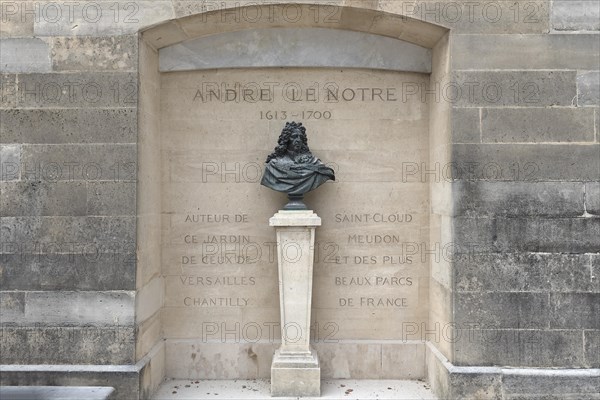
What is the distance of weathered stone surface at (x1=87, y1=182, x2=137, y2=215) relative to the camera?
5.34m

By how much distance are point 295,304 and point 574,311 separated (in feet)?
9.40

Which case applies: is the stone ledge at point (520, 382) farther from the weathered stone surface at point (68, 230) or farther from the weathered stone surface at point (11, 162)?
the weathered stone surface at point (11, 162)

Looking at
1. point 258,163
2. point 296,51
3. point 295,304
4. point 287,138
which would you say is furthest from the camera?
point 258,163

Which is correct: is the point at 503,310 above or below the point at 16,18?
below

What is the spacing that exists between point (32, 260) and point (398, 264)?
403cm

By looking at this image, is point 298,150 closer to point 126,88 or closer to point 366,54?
point 366,54

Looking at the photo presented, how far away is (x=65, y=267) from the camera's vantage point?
531cm

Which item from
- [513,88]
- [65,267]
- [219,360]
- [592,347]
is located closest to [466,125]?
[513,88]

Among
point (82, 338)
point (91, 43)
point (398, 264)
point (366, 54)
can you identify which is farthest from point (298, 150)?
point (82, 338)

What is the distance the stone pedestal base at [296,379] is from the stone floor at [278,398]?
73mm

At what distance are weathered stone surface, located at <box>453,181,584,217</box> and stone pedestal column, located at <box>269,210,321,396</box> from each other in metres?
1.56

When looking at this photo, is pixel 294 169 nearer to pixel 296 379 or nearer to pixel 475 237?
pixel 475 237

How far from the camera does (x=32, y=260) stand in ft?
17.4

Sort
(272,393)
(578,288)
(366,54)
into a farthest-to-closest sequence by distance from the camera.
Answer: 1. (366,54)
2. (272,393)
3. (578,288)
